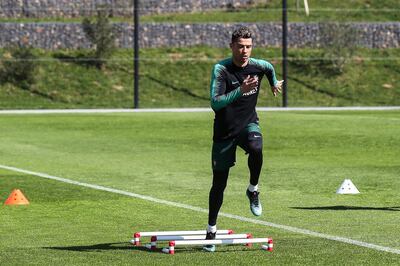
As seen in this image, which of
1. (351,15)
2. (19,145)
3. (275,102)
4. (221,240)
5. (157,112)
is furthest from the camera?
(351,15)

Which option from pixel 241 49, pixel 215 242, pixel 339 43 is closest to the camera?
pixel 215 242

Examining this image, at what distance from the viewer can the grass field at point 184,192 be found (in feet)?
40.4

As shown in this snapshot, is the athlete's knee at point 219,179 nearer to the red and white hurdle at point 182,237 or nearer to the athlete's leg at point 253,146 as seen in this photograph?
the athlete's leg at point 253,146

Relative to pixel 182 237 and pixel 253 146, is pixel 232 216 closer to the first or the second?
pixel 253 146

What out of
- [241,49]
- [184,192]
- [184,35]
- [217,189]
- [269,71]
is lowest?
[184,35]

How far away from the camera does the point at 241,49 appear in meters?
12.2

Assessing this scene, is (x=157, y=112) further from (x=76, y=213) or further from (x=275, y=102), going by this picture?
(x=76, y=213)

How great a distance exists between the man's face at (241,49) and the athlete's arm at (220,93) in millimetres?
203

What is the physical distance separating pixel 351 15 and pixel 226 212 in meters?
54.8

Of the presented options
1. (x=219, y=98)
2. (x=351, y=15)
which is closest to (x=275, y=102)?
(x=351, y=15)

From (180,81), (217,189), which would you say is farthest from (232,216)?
(180,81)

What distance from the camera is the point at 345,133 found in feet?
113

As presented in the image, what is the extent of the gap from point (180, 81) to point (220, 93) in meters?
47.6

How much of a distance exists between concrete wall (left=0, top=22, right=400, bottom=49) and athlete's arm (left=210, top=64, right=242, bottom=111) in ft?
164
